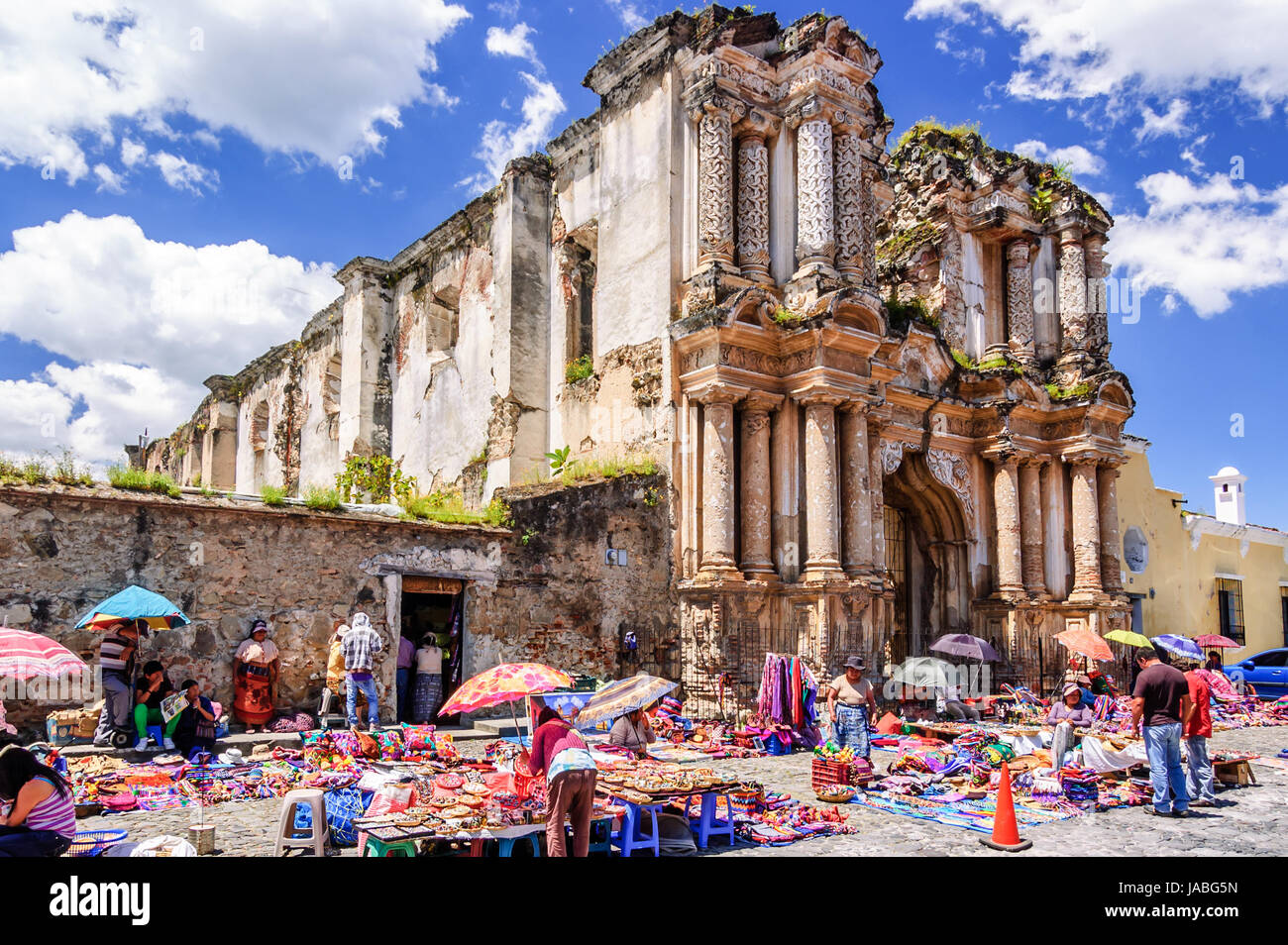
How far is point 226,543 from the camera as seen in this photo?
1138 centimetres

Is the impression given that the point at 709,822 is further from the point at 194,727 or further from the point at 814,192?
the point at 814,192

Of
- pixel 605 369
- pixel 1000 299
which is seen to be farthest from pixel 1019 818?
pixel 1000 299

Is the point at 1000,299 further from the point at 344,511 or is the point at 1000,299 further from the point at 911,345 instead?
the point at 344,511

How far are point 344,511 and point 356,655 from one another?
6.47 ft

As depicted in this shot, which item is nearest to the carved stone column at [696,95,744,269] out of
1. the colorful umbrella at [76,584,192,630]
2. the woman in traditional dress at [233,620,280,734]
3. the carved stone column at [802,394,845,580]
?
the carved stone column at [802,394,845,580]

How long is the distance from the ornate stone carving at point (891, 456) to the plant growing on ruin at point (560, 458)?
584 cm

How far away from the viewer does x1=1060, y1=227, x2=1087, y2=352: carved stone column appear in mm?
20578

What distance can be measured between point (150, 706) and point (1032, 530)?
16.2 metres

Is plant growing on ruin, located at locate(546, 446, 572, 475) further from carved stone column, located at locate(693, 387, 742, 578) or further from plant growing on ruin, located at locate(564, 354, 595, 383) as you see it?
carved stone column, located at locate(693, 387, 742, 578)

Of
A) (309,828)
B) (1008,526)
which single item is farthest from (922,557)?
(309,828)

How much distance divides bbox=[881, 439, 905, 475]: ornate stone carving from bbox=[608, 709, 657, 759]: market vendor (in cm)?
1054

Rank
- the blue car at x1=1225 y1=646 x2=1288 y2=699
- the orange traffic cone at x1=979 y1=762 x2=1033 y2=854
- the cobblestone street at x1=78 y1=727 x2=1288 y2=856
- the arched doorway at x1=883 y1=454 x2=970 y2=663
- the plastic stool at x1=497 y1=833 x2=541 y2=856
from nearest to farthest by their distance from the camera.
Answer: the plastic stool at x1=497 y1=833 x2=541 y2=856 → the cobblestone street at x1=78 y1=727 x2=1288 y2=856 → the orange traffic cone at x1=979 y1=762 x2=1033 y2=854 → the arched doorway at x1=883 y1=454 x2=970 y2=663 → the blue car at x1=1225 y1=646 x2=1288 y2=699

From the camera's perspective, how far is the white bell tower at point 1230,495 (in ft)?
92.9

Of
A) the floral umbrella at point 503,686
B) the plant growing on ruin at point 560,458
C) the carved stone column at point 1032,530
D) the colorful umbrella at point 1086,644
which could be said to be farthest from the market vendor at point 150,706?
the carved stone column at point 1032,530
